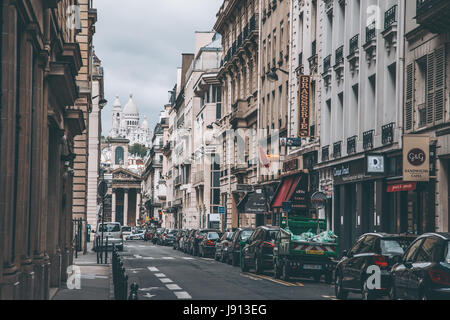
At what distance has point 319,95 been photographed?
38.7 m

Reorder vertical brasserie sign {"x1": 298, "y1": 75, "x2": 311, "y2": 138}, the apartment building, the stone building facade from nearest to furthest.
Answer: the stone building facade → the apartment building → vertical brasserie sign {"x1": 298, "y1": 75, "x2": 311, "y2": 138}

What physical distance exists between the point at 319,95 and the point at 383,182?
9.37 metres

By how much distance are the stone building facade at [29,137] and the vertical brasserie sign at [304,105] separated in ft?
58.8

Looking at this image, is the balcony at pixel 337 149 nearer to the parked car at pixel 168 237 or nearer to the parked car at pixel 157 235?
the parked car at pixel 168 237

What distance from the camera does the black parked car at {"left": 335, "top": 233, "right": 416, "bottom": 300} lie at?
17.5 m

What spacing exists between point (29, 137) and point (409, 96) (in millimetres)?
15820

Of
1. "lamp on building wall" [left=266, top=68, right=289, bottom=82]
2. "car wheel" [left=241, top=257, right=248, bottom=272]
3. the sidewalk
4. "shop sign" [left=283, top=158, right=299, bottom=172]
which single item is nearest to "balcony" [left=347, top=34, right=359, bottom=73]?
"car wheel" [left=241, top=257, right=248, bottom=272]

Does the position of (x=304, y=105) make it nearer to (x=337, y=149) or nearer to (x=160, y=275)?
(x=337, y=149)

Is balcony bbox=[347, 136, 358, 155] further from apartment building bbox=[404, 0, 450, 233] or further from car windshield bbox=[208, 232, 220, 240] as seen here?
car windshield bbox=[208, 232, 220, 240]

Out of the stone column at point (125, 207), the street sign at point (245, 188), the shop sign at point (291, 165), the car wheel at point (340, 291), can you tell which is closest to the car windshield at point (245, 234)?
the shop sign at point (291, 165)

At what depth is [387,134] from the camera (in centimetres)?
2941

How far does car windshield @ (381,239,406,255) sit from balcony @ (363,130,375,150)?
43.9ft

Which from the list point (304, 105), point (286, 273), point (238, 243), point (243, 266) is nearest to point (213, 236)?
point (304, 105)
